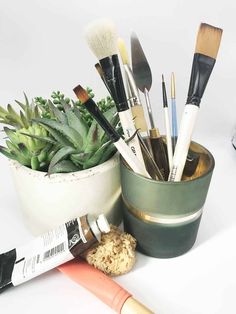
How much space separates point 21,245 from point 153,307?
0.14 meters

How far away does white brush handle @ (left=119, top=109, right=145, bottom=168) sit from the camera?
1.32 feet

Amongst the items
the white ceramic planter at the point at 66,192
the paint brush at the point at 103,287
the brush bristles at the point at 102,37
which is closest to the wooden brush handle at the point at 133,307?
the paint brush at the point at 103,287

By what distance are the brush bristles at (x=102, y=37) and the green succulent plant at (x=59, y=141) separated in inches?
2.7

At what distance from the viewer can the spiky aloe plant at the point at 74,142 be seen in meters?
0.42

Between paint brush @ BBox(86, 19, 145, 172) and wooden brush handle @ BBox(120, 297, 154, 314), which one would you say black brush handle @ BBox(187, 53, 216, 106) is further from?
wooden brush handle @ BBox(120, 297, 154, 314)

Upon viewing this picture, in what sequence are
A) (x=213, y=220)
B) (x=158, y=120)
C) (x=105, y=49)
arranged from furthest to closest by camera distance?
(x=158, y=120) → (x=213, y=220) → (x=105, y=49)

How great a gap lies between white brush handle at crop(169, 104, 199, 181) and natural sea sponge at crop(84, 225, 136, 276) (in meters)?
0.08

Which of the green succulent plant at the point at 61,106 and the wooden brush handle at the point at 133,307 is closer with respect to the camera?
the wooden brush handle at the point at 133,307

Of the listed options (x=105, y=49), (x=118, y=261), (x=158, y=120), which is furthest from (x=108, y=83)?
(x=158, y=120)

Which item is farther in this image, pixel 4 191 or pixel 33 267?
→ pixel 4 191

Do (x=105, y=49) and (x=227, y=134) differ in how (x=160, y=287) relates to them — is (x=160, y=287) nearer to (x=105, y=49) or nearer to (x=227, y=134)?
(x=105, y=49)

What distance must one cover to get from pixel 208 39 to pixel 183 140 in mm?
88

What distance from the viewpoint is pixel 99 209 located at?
17.7 inches

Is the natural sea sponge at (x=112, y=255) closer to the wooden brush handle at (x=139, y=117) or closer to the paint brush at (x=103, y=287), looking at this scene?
the paint brush at (x=103, y=287)
